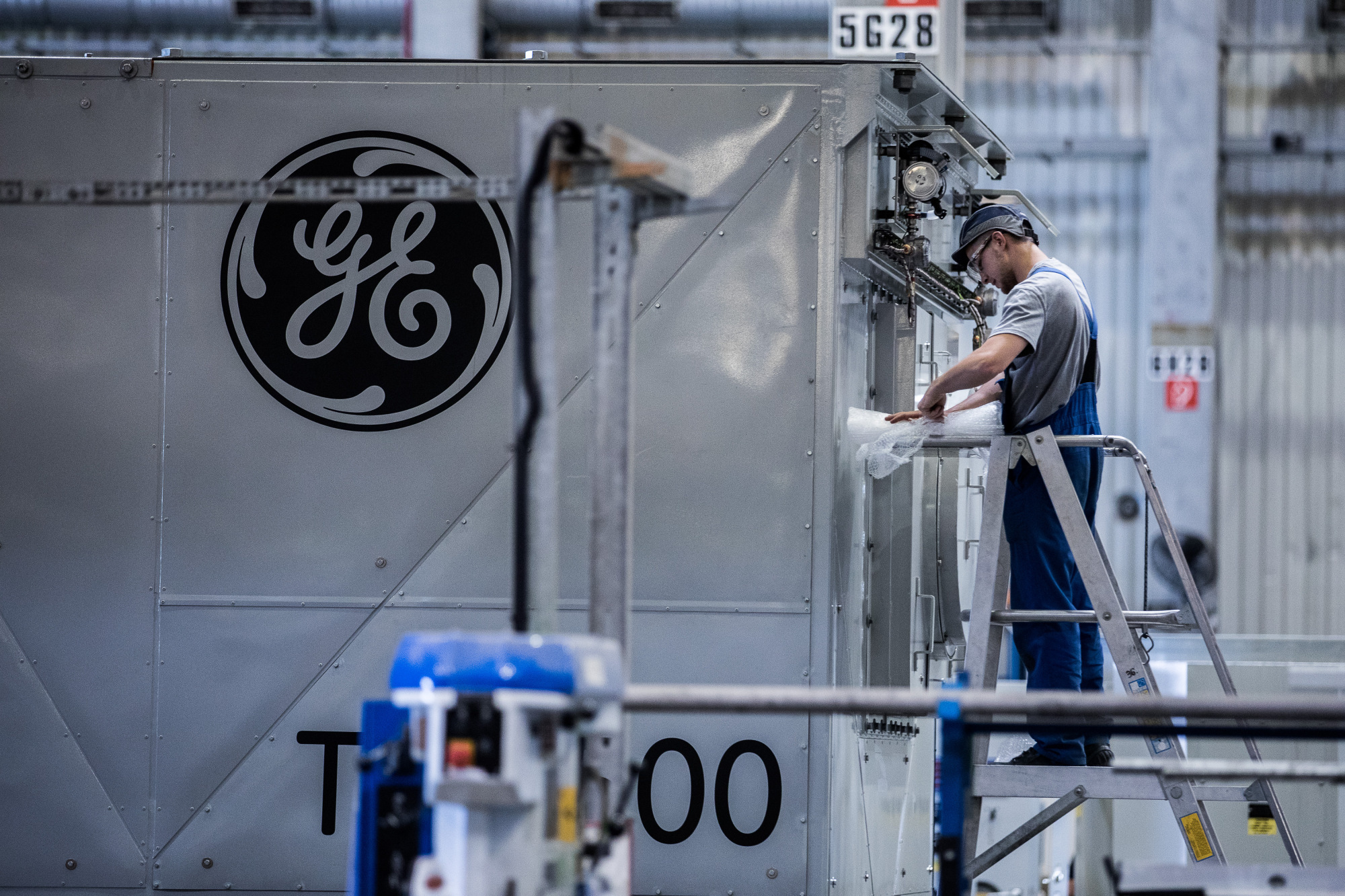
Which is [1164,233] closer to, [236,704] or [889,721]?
[889,721]

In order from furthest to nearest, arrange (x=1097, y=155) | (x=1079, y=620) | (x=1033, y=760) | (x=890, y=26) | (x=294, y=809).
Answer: (x=1097, y=155), (x=890, y=26), (x=294, y=809), (x=1033, y=760), (x=1079, y=620)

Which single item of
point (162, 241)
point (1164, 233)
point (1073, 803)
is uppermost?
point (1164, 233)

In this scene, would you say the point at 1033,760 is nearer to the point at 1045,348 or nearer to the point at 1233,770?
the point at 1045,348

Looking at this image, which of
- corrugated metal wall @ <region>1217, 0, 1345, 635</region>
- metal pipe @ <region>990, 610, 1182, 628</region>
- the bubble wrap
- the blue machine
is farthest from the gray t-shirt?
corrugated metal wall @ <region>1217, 0, 1345, 635</region>

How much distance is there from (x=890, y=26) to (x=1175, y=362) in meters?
4.56

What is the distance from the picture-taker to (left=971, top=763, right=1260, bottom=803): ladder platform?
3.42 meters

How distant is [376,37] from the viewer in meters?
10.1

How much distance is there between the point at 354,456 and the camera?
3729mm

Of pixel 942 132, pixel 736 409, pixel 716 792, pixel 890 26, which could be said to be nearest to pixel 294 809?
pixel 716 792

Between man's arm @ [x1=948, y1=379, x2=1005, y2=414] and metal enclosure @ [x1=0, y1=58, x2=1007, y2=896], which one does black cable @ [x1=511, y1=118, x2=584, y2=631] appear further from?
man's arm @ [x1=948, y1=379, x2=1005, y2=414]

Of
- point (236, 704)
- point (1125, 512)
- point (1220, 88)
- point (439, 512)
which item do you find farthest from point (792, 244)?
point (1220, 88)

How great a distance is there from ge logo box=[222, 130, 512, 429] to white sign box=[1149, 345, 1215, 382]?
Result: 737 centimetres

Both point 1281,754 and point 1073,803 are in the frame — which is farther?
point 1281,754

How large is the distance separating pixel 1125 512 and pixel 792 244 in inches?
278
